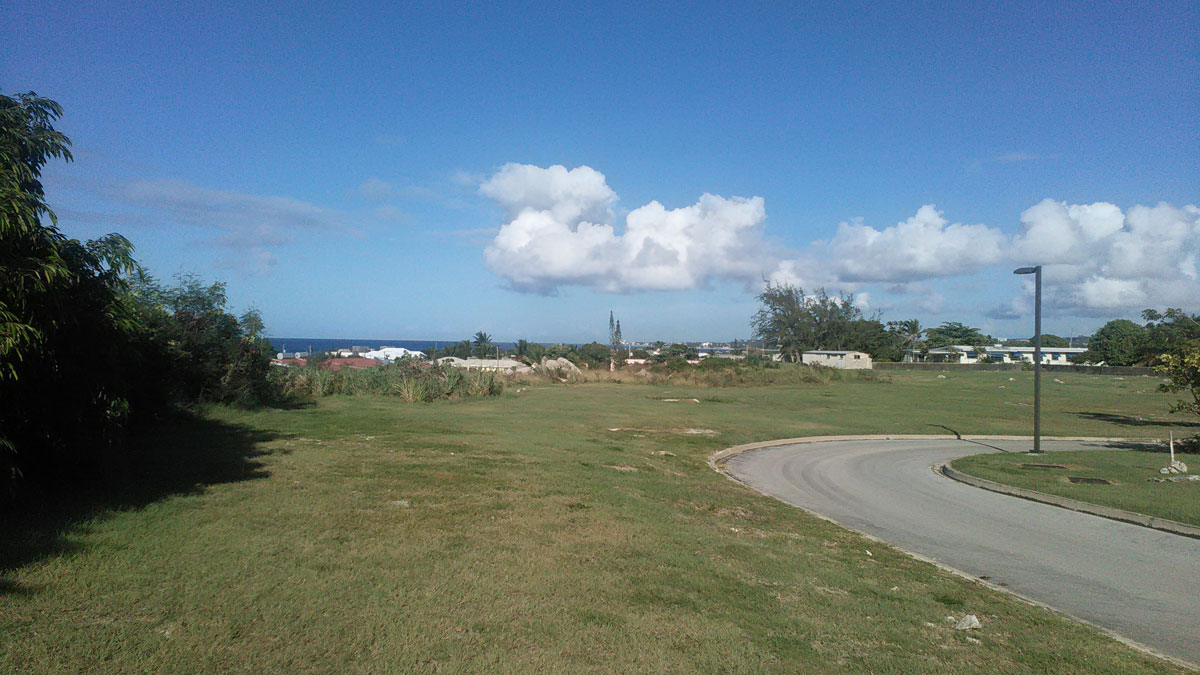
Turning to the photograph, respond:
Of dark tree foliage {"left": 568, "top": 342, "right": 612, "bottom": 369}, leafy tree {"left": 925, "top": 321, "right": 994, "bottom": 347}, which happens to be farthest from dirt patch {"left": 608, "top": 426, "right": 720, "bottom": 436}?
leafy tree {"left": 925, "top": 321, "right": 994, "bottom": 347}

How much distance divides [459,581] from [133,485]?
16.7 ft

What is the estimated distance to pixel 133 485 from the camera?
8.63 m

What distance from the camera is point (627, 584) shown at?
6.70 meters

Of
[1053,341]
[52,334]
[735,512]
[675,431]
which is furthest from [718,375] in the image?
[1053,341]

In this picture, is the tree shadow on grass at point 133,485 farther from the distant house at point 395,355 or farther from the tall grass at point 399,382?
the distant house at point 395,355

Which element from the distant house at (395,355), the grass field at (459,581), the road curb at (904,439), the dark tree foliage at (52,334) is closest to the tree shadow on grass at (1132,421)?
the road curb at (904,439)

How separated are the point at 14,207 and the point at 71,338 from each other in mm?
2411

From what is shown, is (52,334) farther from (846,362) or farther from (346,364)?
(846,362)

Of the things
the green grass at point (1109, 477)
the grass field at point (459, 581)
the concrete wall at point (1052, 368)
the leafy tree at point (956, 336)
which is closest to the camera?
the grass field at point (459, 581)

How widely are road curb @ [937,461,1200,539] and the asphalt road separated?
0.22m

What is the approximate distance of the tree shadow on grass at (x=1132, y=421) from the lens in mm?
32912

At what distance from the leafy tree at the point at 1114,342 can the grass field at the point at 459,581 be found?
327 feet

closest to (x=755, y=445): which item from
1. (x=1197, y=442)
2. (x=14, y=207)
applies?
(x=1197, y=442)

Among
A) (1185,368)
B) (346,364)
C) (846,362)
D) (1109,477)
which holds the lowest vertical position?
(1109,477)
